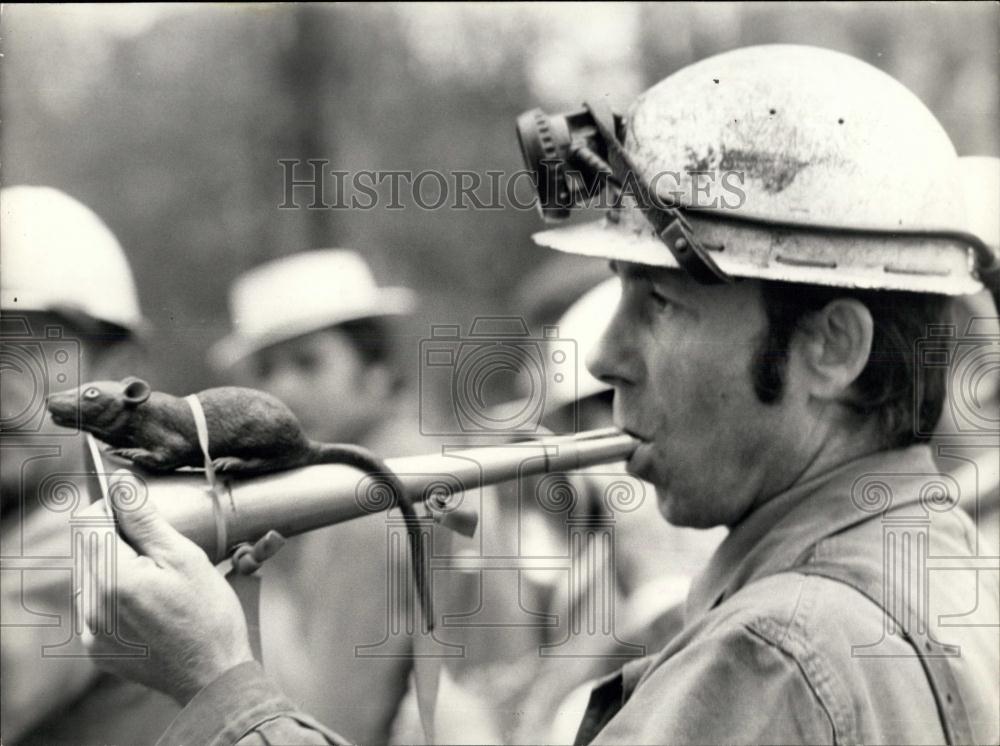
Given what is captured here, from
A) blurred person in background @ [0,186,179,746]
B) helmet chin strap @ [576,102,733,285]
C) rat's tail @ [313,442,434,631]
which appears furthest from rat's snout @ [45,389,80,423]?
helmet chin strap @ [576,102,733,285]

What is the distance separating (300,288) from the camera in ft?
14.5

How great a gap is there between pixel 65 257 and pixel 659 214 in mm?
2560

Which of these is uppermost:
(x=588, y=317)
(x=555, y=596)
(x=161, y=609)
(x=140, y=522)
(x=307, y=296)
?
(x=307, y=296)

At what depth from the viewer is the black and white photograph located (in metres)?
1.61

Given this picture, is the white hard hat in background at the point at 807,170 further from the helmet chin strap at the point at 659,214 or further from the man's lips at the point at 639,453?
the man's lips at the point at 639,453

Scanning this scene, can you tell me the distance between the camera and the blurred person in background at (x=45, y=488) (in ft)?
8.78

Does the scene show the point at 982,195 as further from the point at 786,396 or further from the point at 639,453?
the point at 639,453

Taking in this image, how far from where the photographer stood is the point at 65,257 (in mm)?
3842

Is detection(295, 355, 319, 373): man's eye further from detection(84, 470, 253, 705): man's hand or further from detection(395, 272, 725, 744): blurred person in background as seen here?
detection(84, 470, 253, 705): man's hand

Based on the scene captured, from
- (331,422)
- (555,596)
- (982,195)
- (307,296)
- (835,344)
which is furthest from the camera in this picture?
→ (307,296)

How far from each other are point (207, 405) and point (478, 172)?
7.34ft

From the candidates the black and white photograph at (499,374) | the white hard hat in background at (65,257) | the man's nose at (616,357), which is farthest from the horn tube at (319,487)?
the white hard hat in background at (65,257)

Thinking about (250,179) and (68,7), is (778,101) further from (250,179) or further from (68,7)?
(250,179)

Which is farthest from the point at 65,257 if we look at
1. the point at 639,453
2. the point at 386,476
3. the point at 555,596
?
the point at 639,453
